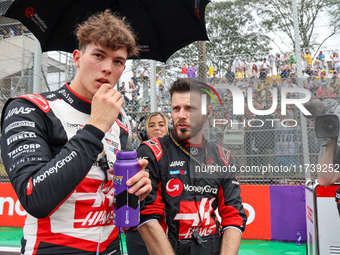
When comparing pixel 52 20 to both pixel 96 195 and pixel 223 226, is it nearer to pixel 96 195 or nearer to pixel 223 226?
Answer: pixel 96 195

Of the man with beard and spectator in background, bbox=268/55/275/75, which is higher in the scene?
spectator in background, bbox=268/55/275/75

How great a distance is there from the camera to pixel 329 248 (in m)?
3.10

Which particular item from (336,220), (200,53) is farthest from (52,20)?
(200,53)

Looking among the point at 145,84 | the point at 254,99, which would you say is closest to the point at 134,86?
the point at 145,84

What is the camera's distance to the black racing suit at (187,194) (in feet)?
6.70

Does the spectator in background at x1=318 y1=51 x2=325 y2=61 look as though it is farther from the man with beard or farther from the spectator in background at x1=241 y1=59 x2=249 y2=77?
the man with beard

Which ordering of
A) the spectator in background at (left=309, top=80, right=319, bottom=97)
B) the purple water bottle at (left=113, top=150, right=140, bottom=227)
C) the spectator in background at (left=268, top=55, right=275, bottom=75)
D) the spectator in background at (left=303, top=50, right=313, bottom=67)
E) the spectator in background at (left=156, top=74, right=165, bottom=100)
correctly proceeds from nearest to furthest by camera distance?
the purple water bottle at (left=113, top=150, right=140, bottom=227) < the spectator in background at (left=309, top=80, right=319, bottom=97) < the spectator in background at (left=303, top=50, right=313, bottom=67) < the spectator in background at (left=156, top=74, right=165, bottom=100) < the spectator in background at (left=268, top=55, right=275, bottom=75)

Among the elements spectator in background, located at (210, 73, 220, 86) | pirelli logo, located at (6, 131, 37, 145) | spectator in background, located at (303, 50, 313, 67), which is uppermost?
spectator in background, located at (303, 50, 313, 67)

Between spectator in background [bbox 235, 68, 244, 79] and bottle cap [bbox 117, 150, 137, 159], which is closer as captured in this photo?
bottle cap [bbox 117, 150, 137, 159]

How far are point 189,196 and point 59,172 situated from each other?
1.28m

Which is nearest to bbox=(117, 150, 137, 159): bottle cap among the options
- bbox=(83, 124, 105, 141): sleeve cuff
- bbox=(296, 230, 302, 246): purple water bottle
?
bbox=(83, 124, 105, 141): sleeve cuff

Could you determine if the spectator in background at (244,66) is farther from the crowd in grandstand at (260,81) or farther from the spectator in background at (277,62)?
the spectator in background at (277,62)

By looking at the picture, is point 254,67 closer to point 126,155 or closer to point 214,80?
point 214,80

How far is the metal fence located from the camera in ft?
21.7
